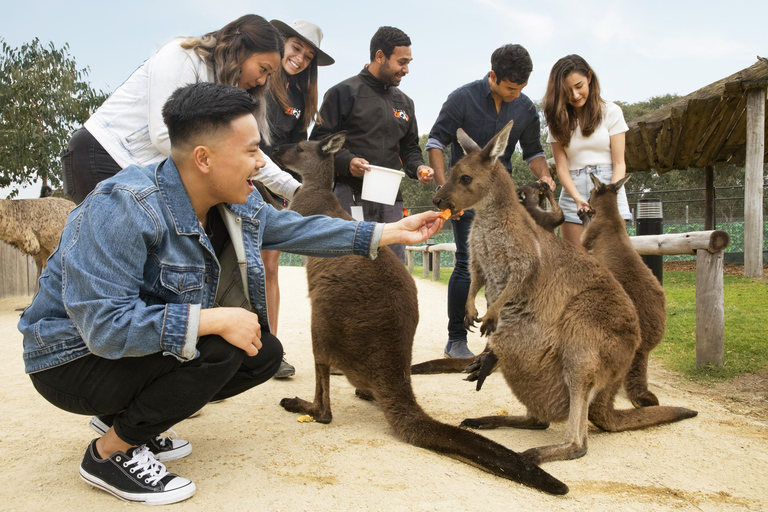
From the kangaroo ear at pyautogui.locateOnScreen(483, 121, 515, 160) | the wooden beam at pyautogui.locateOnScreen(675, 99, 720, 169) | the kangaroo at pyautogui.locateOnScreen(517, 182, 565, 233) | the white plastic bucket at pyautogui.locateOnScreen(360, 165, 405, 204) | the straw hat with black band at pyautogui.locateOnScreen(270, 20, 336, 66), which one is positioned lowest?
the kangaroo at pyautogui.locateOnScreen(517, 182, 565, 233)

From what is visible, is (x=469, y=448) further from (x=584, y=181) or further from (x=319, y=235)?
(x=584, y=181)

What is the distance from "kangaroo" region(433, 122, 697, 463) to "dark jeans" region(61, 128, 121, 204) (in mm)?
1502

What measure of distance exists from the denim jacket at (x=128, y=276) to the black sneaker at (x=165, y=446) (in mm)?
561

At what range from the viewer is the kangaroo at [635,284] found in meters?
2.81

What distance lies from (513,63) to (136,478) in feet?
→ 10.4

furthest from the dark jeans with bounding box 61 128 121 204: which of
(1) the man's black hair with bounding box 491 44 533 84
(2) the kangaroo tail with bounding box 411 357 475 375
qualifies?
(1) the man's black hair with bounding box 491 44 533 84

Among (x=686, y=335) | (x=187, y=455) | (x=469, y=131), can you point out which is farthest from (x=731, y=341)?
(x=187, y=455)

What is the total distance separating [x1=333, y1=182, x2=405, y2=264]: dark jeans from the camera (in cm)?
398

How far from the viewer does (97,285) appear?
5.06ft

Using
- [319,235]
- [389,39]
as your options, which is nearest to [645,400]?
[319,235]

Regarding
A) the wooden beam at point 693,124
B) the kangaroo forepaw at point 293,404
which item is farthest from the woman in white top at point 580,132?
the wooden beam at point 693,124

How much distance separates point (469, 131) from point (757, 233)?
6.18 meters

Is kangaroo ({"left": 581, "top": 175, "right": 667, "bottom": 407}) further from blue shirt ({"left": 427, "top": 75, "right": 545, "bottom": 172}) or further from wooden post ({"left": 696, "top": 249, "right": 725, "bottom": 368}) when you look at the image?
blue shirt ({"left": 427, "top": 75, "right": 545, "bottom": 172})

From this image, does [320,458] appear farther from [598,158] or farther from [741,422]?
[598,158]
